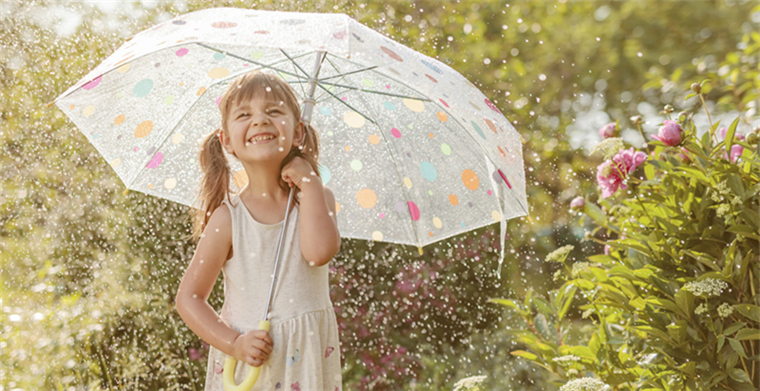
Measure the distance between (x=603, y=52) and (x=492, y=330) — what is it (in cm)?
451

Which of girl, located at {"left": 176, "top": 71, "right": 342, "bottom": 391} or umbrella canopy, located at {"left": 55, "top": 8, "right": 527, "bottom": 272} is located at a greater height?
umbrella canopy, located at {"left": 55, "top": 8, "right": 527, "bottom": 272}

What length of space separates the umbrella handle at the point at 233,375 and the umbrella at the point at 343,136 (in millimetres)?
647

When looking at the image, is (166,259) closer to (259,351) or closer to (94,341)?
(94,341)

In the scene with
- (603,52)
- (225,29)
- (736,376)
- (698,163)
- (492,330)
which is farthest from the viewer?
(603,52)


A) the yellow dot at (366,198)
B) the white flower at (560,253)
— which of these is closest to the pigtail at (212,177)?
the yellow dot at (366,198)

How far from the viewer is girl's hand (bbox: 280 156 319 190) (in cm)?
158

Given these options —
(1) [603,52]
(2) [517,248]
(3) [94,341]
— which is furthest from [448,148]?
(1) [603,52]

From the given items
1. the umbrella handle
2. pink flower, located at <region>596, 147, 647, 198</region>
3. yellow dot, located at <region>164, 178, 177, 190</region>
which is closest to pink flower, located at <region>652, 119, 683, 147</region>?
pink flower, located at <region>596, 147, 647, 198</region>

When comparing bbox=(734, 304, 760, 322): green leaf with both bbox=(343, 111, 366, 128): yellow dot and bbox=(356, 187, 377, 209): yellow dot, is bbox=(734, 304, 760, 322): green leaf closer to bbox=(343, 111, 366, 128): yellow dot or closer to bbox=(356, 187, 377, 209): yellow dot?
bbox=(356, 187, 377, 209): yellow dot

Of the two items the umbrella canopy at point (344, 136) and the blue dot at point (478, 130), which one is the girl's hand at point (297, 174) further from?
the blue dot at point (478, 130)

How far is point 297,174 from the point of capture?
5.21 feet

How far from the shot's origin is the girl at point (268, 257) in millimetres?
1494

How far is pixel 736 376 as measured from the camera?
5.42ft

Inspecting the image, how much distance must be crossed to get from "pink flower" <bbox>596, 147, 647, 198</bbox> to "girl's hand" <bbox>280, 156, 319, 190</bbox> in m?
1.05
